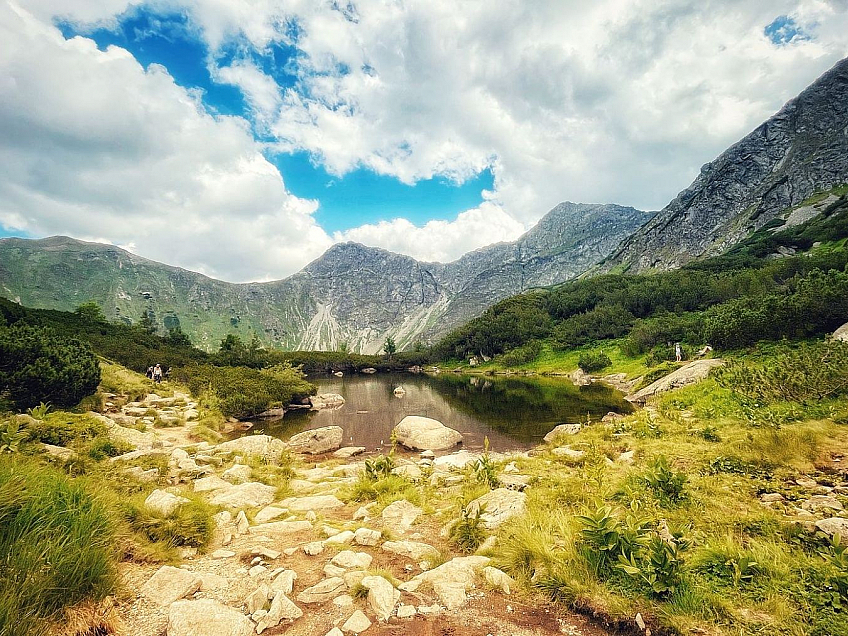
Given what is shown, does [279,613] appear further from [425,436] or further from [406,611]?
[425,436]

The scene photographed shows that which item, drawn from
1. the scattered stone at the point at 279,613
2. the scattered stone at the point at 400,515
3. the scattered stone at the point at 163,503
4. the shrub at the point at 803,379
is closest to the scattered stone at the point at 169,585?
the scattered stone at the point at 279,613

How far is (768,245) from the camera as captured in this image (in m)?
102

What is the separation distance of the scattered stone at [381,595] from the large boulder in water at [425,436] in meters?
18.7

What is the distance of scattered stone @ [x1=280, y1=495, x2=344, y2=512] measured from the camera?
33.4ft

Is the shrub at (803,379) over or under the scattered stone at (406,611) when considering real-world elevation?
over

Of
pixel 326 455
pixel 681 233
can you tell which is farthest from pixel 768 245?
pixel 326 455

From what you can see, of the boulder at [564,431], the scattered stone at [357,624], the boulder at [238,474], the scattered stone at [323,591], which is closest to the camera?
the scattered stone at [357,624]

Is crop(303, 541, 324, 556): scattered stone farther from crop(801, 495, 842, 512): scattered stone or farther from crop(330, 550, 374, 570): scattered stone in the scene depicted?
crop(801, 495, 842, 512): scattered stone

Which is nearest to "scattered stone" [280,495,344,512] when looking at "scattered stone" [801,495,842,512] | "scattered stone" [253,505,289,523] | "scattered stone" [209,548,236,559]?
"scattered stone" [253,505,289,523]

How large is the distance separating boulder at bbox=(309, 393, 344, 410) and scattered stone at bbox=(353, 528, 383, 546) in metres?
36.4

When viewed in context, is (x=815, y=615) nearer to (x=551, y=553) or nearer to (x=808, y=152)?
(x=551, y=553)

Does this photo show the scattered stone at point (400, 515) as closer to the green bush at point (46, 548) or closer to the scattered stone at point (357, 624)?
the scattered stone at point (357, 624)

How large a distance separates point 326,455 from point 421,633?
1924 cm

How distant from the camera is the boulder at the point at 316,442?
2239 centimetres
